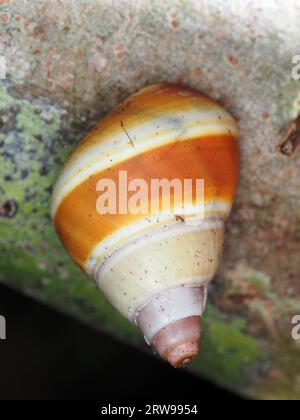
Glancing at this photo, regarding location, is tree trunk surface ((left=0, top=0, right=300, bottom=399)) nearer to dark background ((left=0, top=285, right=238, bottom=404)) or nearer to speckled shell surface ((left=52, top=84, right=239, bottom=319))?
speckled shell surface ((left=52, top=84, right=239, bottom=319))

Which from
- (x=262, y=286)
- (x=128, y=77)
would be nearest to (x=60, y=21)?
(x=128, y=77)

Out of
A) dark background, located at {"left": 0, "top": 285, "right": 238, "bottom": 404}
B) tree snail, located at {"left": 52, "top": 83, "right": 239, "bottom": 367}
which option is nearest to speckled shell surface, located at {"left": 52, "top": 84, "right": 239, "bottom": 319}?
tree snail, located at {"left": 52, "top": 83, "right": 239, "bottom": 367}

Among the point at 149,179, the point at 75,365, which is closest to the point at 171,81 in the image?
the point at 149,179

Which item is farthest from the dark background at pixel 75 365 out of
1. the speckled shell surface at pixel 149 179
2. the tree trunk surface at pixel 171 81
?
the speckled shell surface at pixel 149 179

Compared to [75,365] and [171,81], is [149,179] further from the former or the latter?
[75,365]

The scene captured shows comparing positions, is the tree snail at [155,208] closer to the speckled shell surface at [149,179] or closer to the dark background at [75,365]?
the speckled shell surface at [149,179]

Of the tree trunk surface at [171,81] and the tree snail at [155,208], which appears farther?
the tree trunk surface at [171,81]
